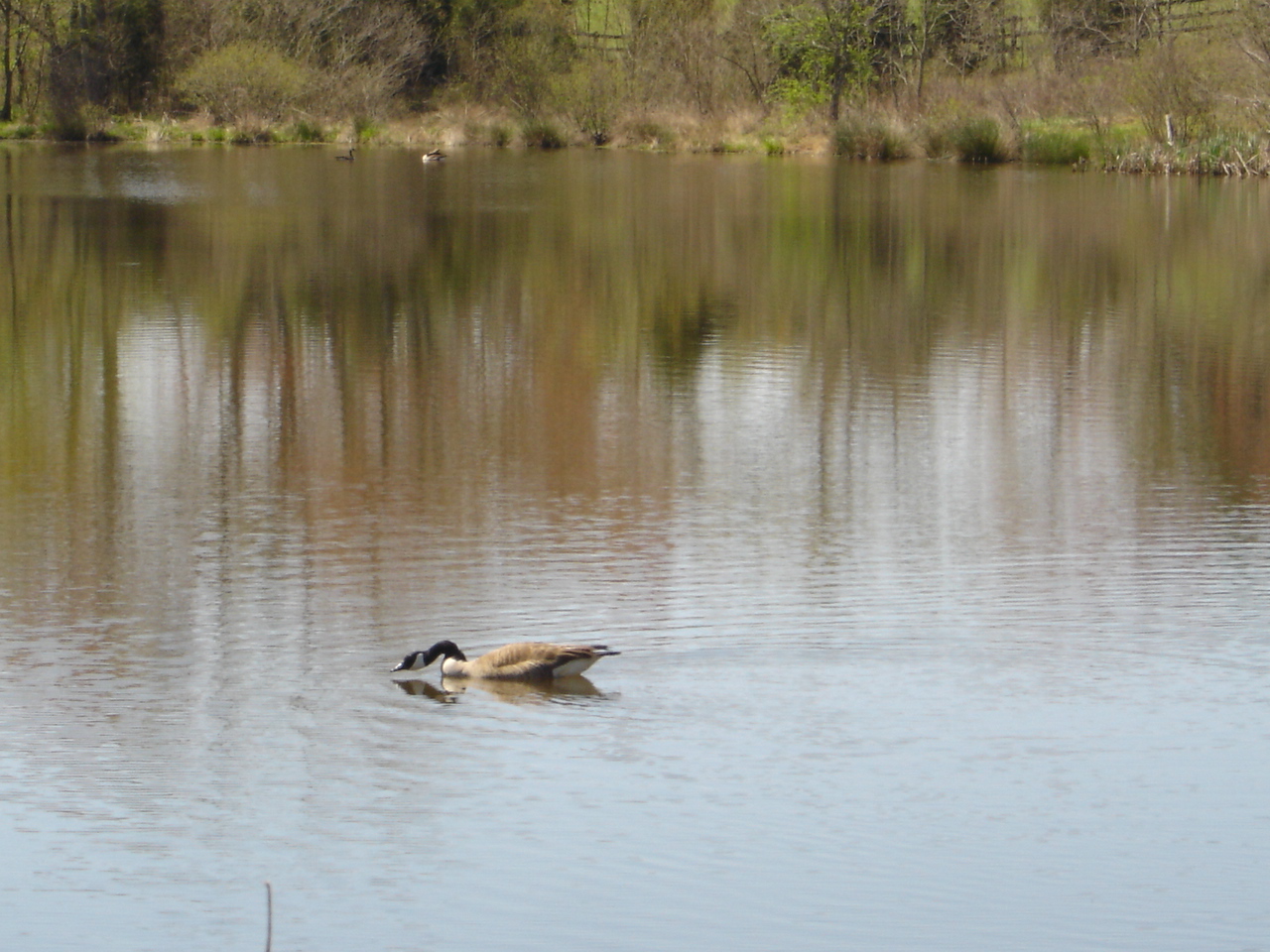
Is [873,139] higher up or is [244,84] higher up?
[244,84]

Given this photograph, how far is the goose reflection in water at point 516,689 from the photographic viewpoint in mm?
6055

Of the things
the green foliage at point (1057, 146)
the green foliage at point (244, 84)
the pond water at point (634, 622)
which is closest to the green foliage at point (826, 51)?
the green foliage at point (1057, 146)

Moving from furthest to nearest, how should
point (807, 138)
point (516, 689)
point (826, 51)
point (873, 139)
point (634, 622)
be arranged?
point (826, 51), point (807, 138), point (873, 139), point (634, 622), point (516, 689)

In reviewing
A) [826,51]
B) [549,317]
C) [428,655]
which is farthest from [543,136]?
[428,655]

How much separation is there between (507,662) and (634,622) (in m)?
0.83

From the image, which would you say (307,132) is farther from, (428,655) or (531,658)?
(531,658)

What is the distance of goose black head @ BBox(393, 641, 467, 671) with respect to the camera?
6.17 meters

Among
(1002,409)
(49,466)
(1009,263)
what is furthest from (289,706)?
(1009,263)

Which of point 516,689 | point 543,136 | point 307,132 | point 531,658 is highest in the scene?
point 307,132

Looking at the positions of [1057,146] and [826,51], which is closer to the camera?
[1057,146]

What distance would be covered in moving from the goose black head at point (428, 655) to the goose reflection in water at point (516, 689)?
0.06 m

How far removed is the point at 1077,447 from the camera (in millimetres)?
10523

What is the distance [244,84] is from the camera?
5066cm

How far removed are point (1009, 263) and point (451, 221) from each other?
8.64 m
